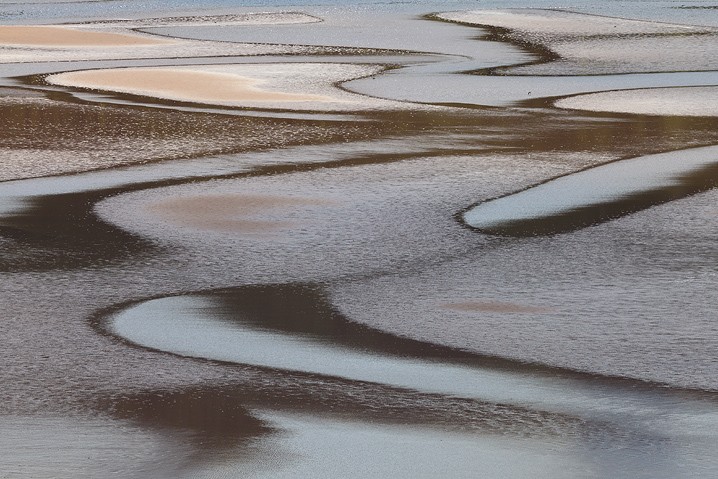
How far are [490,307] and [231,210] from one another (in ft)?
9.28

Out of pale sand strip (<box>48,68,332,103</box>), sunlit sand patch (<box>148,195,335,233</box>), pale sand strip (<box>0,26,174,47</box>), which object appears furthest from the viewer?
pale sand strip (<box>0,26,174,47</box>)

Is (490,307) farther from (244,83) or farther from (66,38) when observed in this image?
(66,38)

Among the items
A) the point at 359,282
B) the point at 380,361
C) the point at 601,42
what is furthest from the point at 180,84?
the point at 380,361

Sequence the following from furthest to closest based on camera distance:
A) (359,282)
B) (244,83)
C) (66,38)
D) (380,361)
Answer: (66,38) → (244,83) → (359,282) → (380,361)

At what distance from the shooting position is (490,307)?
6422 mm

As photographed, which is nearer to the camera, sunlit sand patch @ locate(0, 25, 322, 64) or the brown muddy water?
the brown muddy water

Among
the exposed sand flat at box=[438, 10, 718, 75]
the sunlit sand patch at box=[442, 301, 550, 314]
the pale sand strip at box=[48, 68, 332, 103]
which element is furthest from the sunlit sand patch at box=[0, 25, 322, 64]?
the sunlit sand patch at box=[442, 301, 550, 314]

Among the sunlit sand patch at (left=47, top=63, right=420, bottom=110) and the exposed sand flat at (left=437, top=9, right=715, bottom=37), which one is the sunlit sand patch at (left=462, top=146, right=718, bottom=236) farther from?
the exposed sand flat at (left=437, top=9, right=715, bottom=37)

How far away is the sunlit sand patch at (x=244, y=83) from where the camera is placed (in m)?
14.9

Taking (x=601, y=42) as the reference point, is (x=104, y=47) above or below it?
below

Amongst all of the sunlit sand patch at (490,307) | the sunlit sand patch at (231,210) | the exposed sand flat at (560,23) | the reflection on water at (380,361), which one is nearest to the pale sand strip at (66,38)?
the exposed sand flat at (560,23)

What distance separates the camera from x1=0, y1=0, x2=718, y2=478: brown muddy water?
4.67 m

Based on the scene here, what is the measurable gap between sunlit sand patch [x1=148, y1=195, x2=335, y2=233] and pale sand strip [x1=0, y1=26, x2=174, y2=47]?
14.3 m

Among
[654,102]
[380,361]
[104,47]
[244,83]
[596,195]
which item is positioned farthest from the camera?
[104,47]
